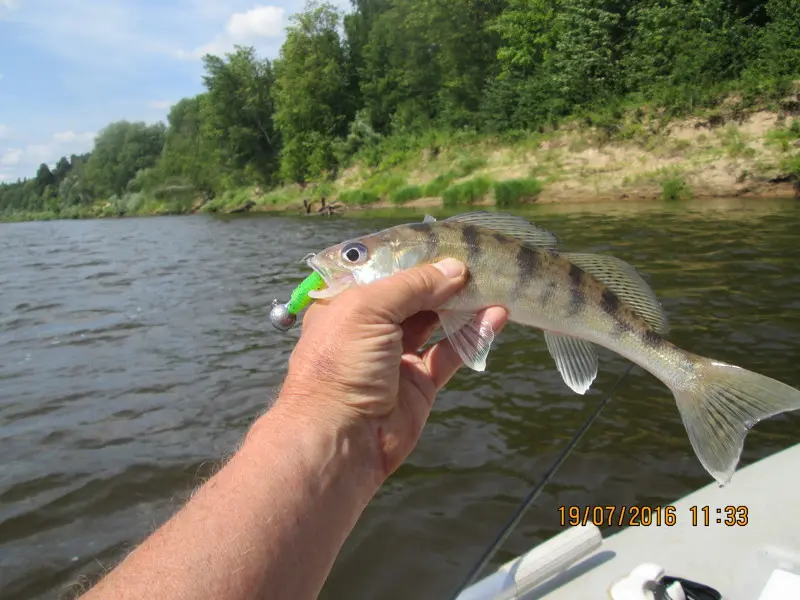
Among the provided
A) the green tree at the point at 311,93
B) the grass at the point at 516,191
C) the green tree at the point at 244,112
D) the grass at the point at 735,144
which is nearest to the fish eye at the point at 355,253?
the grass at the point at 735,144

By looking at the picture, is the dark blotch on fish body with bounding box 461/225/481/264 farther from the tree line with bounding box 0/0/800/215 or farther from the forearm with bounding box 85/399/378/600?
the tree line with bounding box 0/0/800/215

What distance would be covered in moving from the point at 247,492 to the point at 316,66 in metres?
62.4

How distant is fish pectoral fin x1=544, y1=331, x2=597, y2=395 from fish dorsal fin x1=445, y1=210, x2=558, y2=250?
0.53 meters

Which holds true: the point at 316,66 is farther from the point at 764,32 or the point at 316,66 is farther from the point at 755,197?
the point at 755,197

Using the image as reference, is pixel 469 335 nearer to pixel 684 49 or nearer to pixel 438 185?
pixel 438 185

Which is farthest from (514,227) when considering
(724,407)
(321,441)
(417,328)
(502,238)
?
(321,441)

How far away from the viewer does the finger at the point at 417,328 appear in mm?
3285

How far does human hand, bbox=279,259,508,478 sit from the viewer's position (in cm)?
242

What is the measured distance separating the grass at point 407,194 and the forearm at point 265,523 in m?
33.8

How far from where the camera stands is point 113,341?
33.4 ft
